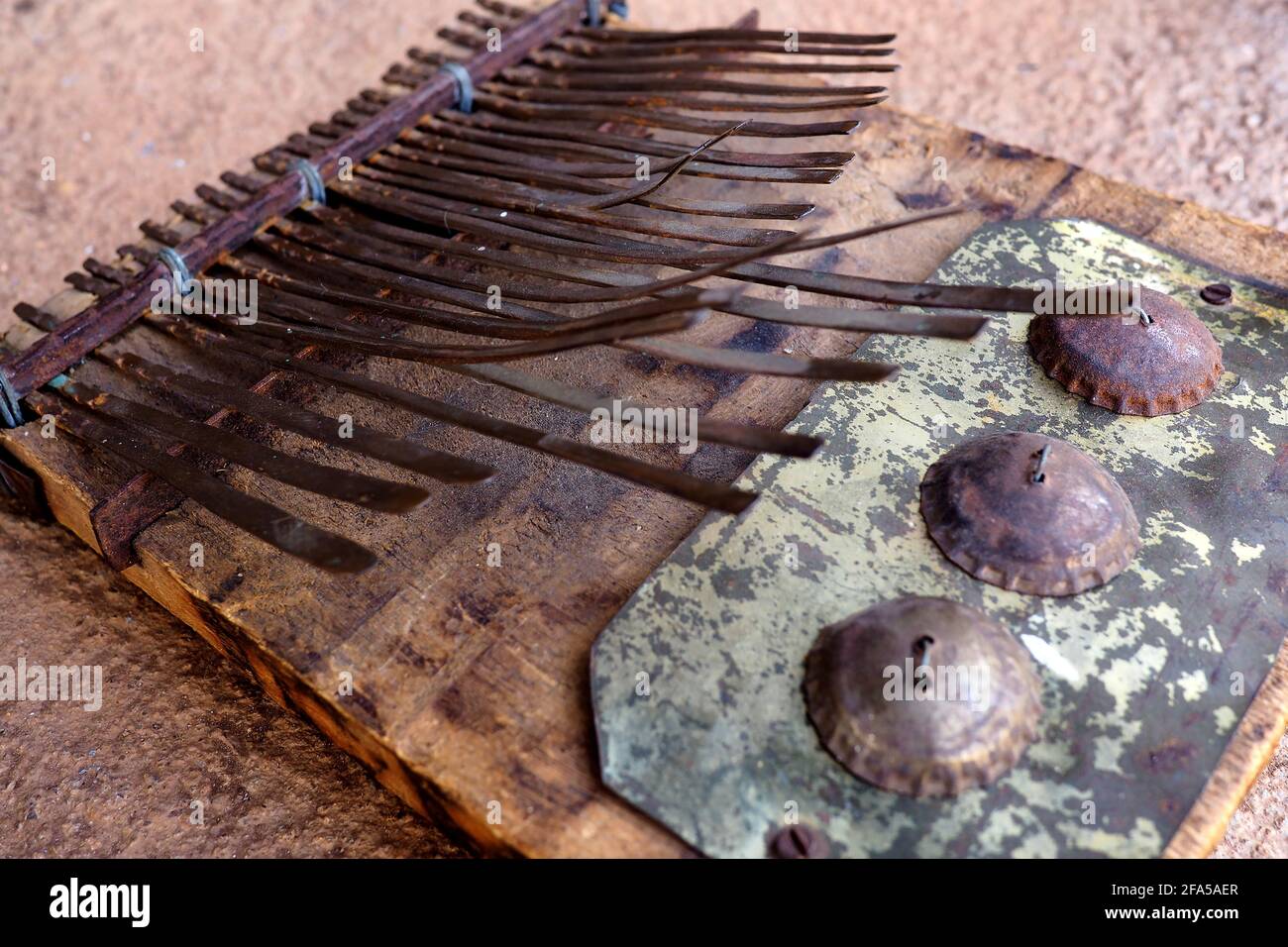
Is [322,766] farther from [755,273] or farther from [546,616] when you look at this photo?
[755,273]

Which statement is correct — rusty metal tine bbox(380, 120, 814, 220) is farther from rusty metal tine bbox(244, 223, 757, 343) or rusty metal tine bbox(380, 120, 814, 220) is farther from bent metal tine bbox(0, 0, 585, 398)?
rusty metal tine bbox(244, 223, 757, 343)

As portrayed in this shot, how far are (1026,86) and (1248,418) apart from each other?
206 centimetres

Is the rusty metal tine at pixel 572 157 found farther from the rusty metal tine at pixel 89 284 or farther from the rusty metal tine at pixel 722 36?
the rusty metal tine at pixel 89 284

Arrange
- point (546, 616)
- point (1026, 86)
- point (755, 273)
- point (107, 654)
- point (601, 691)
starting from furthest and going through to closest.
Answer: point (1026, 86) < point (107, 654) < point (755, 273) < point (546, 616) < point (601, 691)

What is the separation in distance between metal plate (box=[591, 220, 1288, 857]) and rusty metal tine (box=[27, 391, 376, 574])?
1.26 ft

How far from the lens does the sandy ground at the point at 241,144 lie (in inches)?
70.2

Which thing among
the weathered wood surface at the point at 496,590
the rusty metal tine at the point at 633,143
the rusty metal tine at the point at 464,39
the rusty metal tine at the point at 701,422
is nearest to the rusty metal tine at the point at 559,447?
the rusty metal tine at the point at 701,422

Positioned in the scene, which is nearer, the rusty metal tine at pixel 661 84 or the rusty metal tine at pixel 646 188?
the rusty metal tine at pixel 646 188

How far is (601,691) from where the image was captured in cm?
147

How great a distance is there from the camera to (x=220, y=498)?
1558 millimetres

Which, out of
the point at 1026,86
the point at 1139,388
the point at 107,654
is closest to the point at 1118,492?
the point at 1139,388

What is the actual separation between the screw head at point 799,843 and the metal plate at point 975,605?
0.02 meters

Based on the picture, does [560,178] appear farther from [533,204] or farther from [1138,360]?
[1138,360]

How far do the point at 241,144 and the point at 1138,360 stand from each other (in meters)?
2.75
